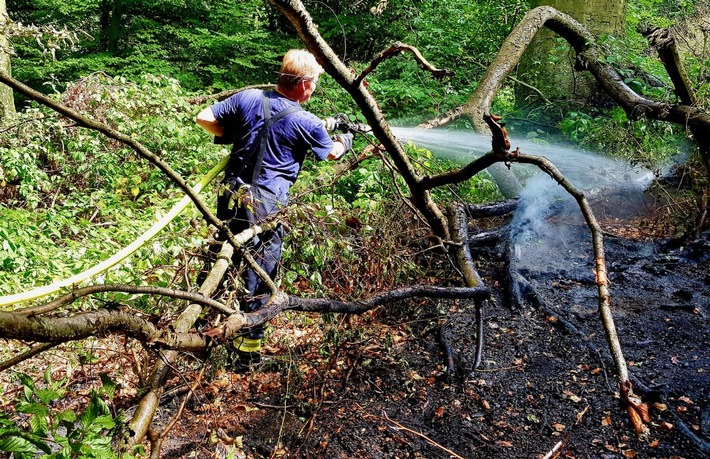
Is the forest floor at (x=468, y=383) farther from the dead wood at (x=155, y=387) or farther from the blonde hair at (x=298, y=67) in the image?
the blonde hair at (x=298, y=67)

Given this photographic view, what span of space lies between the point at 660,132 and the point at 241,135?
15.2 feet

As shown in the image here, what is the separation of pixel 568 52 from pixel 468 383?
550cm

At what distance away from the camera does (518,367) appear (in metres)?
3.17

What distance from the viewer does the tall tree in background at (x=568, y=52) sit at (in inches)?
257

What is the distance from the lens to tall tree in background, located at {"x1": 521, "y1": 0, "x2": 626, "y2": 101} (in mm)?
6535

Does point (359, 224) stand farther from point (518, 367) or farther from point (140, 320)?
point (140, 320)

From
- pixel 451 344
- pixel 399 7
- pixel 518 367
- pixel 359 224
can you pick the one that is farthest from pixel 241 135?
pixel 399 7

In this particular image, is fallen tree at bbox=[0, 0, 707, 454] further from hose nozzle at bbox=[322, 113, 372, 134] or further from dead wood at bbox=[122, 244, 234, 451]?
hose nozzle at bbox=[322, 113, 372, 134]

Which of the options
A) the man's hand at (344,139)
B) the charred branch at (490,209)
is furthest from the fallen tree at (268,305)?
the charred branch at (490,209)

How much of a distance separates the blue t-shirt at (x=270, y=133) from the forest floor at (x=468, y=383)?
3.55ft

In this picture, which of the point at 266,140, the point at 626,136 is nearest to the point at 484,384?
the point at 266,140

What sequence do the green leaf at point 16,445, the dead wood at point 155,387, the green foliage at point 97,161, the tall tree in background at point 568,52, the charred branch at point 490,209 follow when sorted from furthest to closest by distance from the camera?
the tall tree in background at point 568,52
the charred branch at point 490,209
the green foliage at point 97,161
the dead wood at point 155,387
the green leaf at point 16,445

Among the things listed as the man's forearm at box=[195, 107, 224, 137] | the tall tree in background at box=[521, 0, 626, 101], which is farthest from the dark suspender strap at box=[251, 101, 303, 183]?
the tall tree in background at box=[521, 0, 626, 101]

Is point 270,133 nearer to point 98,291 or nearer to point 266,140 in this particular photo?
A: point 266,140
